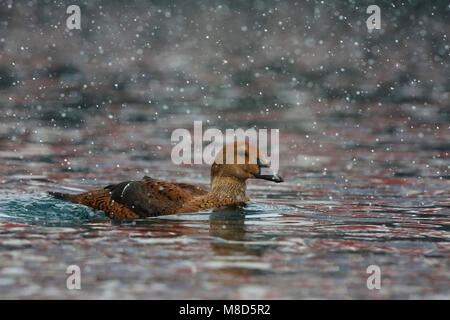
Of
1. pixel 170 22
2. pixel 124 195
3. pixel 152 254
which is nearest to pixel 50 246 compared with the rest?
pixel 152 254

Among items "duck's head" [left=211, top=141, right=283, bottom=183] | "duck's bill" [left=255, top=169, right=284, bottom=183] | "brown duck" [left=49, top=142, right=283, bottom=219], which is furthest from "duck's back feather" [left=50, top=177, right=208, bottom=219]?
"duck's bill" [left=255, top=169, right=284, bottom=183]

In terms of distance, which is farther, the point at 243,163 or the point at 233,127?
the point at 233,127

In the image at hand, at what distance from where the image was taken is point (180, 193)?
36.8 feet

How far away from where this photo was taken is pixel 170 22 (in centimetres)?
3369

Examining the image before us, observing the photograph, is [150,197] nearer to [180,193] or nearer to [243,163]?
[180,193]

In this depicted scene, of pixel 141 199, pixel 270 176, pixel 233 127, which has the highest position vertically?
pixel 233 127

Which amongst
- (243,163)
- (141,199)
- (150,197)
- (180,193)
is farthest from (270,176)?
(141,199)

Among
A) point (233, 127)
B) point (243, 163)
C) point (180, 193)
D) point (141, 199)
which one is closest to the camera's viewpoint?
point (141, 199)

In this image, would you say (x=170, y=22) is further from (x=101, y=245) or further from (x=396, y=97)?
(x=101, y=245)

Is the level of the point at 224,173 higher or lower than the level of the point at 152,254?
higher

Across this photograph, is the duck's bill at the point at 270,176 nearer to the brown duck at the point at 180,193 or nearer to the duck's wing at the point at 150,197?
the brown duck at the point at 180,193

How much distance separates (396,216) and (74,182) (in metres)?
4.79

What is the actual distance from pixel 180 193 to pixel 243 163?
0.99 meters

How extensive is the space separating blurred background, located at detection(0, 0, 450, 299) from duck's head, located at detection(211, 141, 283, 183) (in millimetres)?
457
